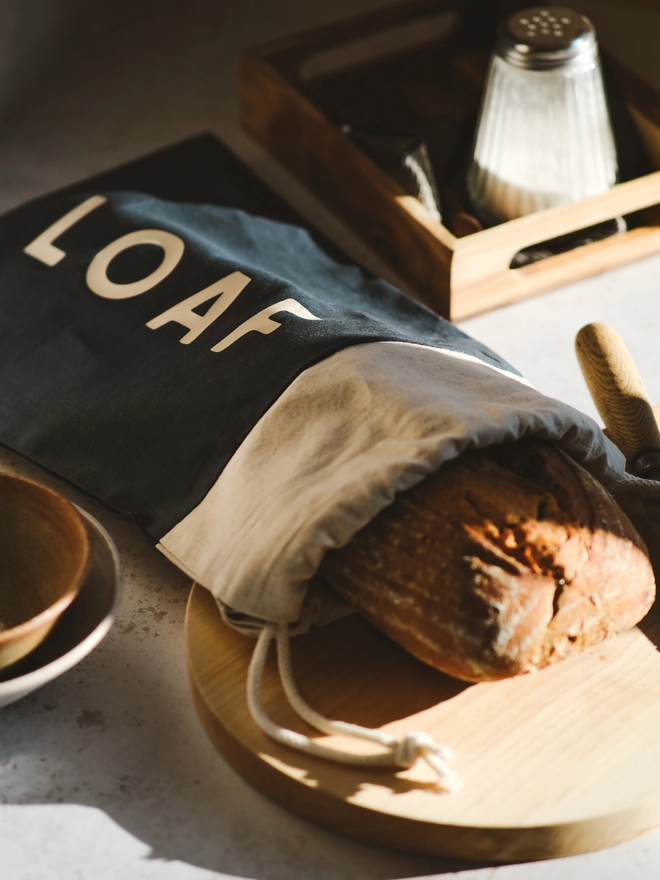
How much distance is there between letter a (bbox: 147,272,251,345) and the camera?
0.82 meters

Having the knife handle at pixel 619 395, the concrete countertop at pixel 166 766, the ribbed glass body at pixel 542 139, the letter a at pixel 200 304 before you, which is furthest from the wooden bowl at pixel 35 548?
the ribbed glass body at pixel 542 139

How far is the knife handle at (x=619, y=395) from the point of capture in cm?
78

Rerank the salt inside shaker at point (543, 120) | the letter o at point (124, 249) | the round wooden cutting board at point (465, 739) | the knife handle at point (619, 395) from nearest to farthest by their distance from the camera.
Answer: the round wooden cutting board at point (465, 739) → the knife handle at point (619, 395) → the letter o at point (124, 249) → the salt inside shaker at point (543, 120)

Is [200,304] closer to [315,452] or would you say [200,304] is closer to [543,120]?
[315,452]

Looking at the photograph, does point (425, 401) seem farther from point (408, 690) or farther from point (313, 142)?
point (313, 142)

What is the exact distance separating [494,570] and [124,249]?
0.49 meters

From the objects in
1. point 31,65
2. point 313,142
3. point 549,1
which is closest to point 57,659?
point 313,142

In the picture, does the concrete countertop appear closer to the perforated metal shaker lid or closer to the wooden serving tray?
the wooden serving tray

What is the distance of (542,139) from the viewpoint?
3.35ft

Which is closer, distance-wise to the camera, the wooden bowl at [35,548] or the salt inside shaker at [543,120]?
the wooden bowl at [35,548]

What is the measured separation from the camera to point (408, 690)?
65cm

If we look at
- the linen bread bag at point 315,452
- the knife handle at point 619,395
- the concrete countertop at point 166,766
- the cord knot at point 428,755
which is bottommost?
the concrete countertop at point 166,766

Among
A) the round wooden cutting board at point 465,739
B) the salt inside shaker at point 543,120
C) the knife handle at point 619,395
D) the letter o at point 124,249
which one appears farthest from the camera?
the salt inside shaker at point 543,120

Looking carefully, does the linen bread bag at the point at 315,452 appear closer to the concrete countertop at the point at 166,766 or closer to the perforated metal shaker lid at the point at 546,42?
the concrete countertop at the point at 166,766
